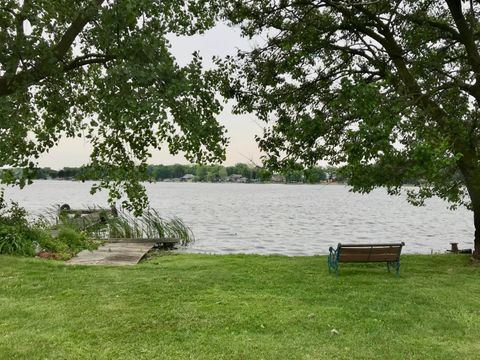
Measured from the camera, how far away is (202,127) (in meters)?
6.00

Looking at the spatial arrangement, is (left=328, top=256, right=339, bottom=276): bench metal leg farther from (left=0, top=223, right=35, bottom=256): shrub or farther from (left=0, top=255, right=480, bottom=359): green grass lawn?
(left=0, top=223, right=35, bottom=256): shrub

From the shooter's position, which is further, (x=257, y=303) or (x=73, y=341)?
(x=257, y=303)

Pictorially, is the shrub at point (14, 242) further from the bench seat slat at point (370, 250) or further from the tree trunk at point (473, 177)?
the tree trunk at point (473, 177)

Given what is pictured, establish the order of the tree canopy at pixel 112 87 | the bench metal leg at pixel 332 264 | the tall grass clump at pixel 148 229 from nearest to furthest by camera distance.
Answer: the tree canopy at pixel 112 87
the bench metal leg at pixel 332 264
the tall grass clump at pixel 148 229

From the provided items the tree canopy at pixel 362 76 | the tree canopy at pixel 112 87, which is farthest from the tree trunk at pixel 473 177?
the tree canopy at pixel 112 87

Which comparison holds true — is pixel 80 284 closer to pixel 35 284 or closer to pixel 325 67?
pixel 35 284

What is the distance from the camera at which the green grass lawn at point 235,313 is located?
6.21 meters

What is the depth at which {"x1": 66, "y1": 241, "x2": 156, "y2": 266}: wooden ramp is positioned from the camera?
14.0 meters

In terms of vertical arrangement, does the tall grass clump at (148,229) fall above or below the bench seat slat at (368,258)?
below

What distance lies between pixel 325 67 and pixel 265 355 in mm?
10041

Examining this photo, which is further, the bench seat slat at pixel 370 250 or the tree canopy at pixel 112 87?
the bench seat slat at pixel 370 250

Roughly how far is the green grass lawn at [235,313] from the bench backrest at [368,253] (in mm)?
422

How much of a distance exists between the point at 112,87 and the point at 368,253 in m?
7.87

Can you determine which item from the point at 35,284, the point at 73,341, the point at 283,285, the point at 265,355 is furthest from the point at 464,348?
the point at 35,284
